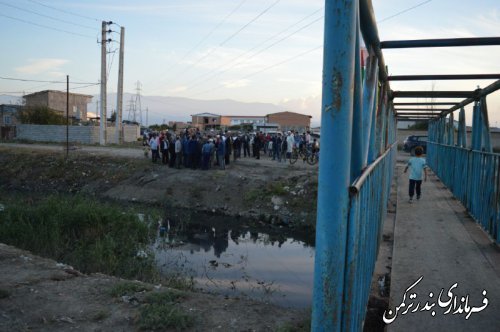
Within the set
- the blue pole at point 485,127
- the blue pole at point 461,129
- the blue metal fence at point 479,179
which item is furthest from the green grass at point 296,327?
the blue pole at point 461,129

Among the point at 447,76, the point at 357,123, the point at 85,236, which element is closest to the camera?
the point at 357,123

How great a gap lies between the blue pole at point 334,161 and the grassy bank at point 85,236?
6206mm

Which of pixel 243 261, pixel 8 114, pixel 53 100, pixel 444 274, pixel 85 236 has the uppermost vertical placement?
pixel 53 100

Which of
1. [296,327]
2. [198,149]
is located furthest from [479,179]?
[198,149]

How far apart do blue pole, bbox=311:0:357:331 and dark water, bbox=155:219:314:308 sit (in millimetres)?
5357

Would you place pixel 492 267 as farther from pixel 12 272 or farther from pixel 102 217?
pixel 102 217

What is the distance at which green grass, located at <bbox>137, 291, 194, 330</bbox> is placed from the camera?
481 cm

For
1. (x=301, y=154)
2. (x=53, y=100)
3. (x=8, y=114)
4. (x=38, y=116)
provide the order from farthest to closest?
(x=53, y=100), (x=8, y=114), (x=38, y=116), (x=301, y=154)

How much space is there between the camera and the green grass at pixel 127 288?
577 centimetres

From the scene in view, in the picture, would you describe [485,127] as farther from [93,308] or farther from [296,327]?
[93,308]

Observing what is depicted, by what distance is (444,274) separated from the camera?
4.77m

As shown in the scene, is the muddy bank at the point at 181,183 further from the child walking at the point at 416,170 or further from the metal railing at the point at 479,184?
the metal railing at the point at 479,184

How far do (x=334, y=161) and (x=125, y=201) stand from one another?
1785 centimetres

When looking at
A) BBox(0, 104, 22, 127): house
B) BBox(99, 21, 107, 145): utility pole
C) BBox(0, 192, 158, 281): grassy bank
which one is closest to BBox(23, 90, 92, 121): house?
BBox(0, 104, 22, 127): house
